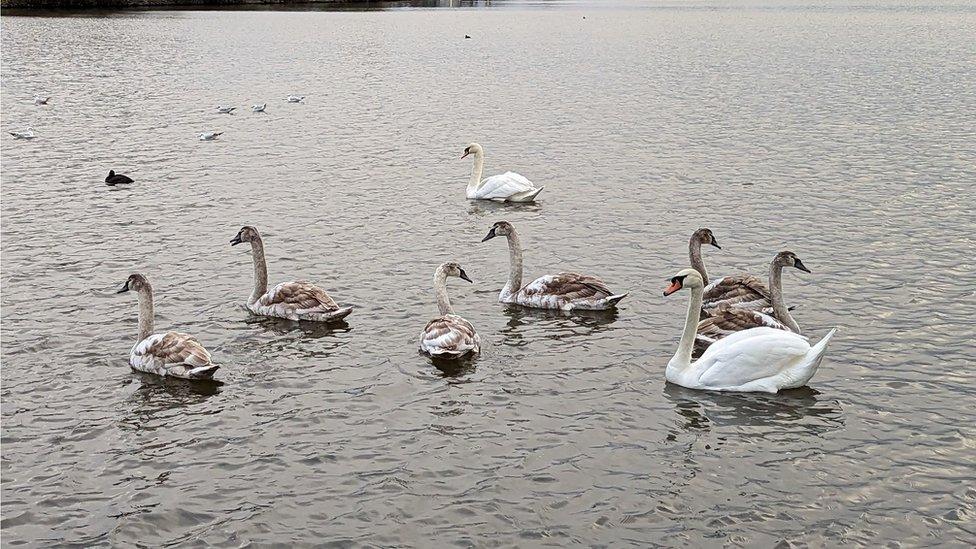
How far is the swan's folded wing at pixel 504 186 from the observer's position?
23.7m

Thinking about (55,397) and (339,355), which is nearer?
(55,397)

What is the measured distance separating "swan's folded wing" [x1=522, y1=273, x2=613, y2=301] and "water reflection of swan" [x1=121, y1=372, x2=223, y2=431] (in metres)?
5.12

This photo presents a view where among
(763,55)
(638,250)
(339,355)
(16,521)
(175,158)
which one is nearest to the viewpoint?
(16,521)

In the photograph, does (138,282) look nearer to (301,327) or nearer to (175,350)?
(175,350)

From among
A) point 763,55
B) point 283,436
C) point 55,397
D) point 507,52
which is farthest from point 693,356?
point 507,52

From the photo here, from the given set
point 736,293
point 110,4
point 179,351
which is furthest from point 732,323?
point 110,4

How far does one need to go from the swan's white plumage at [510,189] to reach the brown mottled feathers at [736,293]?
330 inches

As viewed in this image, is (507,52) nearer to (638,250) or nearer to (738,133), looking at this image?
(738,133)

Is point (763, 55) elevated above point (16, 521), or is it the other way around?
point (763, 55)

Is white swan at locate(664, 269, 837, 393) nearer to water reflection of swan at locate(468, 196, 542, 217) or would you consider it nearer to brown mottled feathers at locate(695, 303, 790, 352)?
brown mottled feathers at locate(695, 303, 790, 352)

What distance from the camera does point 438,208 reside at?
2328 centimetres

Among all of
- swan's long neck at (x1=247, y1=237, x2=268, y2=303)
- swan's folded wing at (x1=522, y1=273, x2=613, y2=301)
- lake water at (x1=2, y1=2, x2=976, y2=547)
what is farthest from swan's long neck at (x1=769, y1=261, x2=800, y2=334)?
swan's long neck at (x1=247, y1=237, x2=268, y2=303)

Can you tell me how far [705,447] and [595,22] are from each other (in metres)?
93.7

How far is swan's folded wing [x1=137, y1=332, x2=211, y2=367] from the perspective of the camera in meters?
13.2
